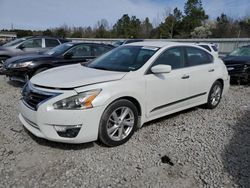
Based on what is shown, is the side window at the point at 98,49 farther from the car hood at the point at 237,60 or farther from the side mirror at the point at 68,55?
the car hood at the point at 237,60

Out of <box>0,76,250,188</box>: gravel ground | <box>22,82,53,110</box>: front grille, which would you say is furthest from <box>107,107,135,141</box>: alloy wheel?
<box>22,82,53,110</box>: front grille

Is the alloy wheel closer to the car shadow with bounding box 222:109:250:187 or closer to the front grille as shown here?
the front grille

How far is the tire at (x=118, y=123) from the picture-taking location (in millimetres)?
3387

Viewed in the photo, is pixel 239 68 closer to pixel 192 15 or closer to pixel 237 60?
pixel 237 60

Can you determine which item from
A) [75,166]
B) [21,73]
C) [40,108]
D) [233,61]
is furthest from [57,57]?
[233,61]

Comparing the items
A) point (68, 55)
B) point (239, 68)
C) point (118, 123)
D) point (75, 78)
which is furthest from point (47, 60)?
point (239, 68)

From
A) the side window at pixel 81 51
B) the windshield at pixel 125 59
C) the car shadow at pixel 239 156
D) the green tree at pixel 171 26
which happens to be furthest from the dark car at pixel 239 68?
the green tree at pixel 171 26

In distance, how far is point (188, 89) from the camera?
4.66m

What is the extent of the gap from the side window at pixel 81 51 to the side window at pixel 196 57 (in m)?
4.15

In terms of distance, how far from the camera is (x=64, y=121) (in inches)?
124

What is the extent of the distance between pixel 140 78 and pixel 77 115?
3.97 ft

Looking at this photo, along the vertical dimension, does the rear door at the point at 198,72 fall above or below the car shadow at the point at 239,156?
above

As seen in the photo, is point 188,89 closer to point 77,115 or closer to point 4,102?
point 77,115

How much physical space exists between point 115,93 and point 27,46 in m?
8.65
